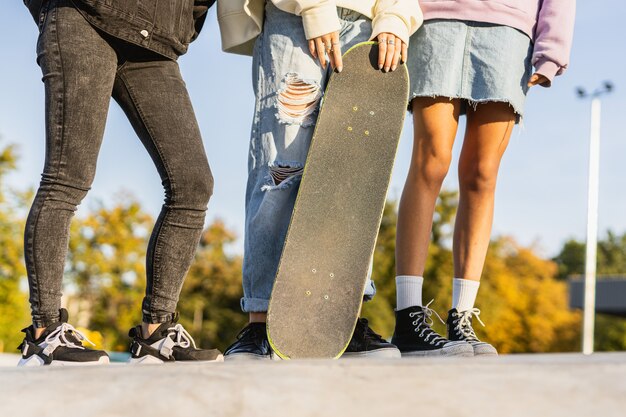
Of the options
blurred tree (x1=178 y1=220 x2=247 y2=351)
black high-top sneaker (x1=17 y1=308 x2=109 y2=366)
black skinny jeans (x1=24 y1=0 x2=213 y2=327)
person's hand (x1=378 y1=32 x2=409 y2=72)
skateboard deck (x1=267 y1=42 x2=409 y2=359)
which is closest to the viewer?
black high-top sneaker (x1=17 y1=308 x2=109 y2=366)

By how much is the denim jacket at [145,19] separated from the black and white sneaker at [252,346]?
112 cm

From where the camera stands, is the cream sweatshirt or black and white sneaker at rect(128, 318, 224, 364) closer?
black and white sneaker at rect(128, 318, 224, 364)

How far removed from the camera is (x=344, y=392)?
57.1 inches

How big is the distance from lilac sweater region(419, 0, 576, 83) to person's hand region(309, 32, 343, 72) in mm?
556

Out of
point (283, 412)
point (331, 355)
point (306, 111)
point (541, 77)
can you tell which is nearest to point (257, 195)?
point (306, 111)

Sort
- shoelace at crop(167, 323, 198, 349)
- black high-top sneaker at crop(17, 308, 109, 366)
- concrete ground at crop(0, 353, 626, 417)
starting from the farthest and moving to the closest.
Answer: shoelace at crop(167, 323, 198, 349), black high-top sneaker at crop(17, 308, 109, 366), concrete ground at crop(0, 353, 626, 417)

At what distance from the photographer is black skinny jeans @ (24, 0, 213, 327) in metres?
2.54

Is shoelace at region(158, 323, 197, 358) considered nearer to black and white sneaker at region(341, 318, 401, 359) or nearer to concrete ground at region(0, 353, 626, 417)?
black and white sneaker at region(341, 318, 401, 359)

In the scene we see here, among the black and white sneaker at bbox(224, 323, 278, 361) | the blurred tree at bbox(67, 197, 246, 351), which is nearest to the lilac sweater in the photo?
the black and white sneaker at bbox(224, 323, 278, 361)

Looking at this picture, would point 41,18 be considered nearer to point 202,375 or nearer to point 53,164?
point 53,164

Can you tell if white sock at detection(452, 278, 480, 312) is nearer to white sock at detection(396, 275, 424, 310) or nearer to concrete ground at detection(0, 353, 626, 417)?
white sock at detection(396, 275, 424, 310)

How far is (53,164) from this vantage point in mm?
2553

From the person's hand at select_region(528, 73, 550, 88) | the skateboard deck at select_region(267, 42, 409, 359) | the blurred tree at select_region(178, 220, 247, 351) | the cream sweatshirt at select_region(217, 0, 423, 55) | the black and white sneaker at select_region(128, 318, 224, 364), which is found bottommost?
the blurred tree at select_region(178, 220, 247, 351)

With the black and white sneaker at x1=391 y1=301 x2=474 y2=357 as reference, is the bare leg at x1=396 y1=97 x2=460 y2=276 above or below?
above
